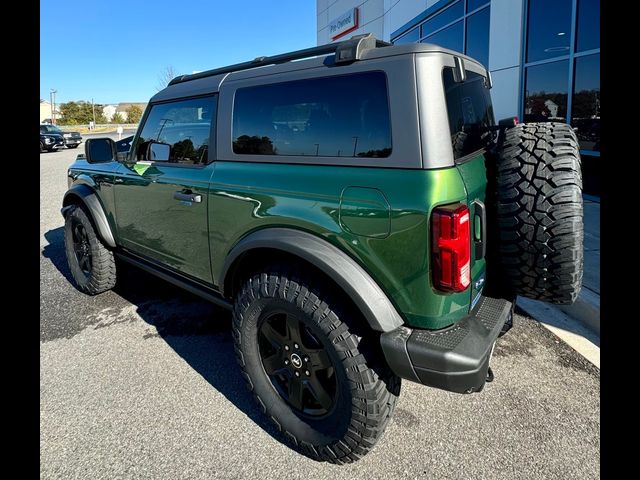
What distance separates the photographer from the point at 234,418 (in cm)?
249

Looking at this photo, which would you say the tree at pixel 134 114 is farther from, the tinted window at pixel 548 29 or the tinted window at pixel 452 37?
the tinted window at pixel 548 29

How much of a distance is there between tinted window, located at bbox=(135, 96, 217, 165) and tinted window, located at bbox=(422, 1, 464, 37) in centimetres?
952

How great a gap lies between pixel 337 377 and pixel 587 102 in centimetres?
720

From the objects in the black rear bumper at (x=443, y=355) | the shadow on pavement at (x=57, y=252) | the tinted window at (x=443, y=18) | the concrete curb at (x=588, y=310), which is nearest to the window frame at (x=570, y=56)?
the tinted window at (x=443, y=18)

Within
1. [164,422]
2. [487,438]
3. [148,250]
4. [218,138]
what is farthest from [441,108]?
[148,250]

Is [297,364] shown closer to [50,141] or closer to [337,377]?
[337,377]

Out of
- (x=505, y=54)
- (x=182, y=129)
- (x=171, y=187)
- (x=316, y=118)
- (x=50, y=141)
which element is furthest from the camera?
(x=50, y=141)

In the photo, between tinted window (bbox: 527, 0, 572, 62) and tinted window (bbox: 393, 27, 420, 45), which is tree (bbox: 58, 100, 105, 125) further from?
tinted window (bbox: 527, 0, 572, 62)

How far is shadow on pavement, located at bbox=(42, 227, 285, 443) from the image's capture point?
275 centimetres

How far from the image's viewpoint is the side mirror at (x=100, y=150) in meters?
3.64

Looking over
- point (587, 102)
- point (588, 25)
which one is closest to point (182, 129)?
point (587, 102)

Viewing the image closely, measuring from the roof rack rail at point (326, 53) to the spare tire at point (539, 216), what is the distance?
0.86 meters

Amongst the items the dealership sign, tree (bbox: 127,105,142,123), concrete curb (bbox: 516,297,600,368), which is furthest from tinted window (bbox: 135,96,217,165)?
tree (bbox: 127,105,142,123)
